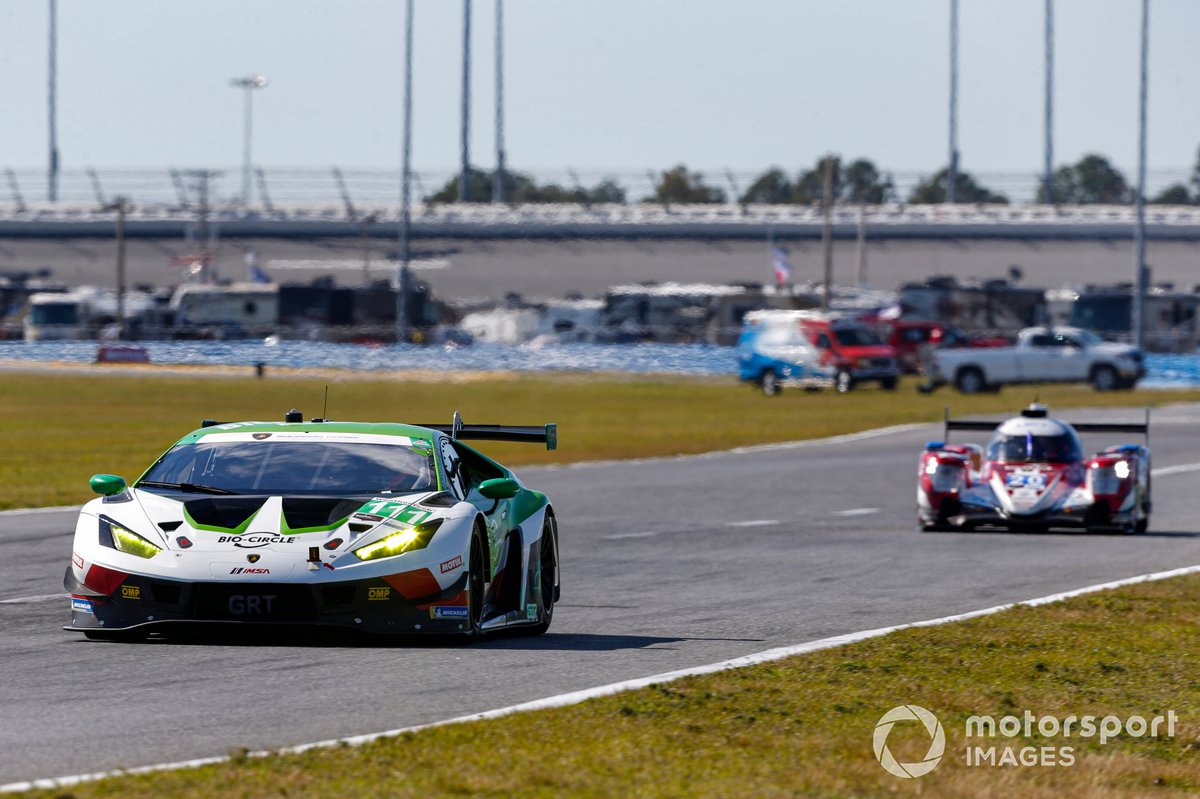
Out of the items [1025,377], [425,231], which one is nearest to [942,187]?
[425,231]

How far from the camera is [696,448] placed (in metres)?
33.8

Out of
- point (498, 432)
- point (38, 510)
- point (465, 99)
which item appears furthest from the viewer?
point (465, 99)

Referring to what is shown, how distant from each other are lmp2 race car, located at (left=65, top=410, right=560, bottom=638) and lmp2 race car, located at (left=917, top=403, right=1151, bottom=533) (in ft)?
30.7

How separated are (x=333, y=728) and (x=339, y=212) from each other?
304 feet

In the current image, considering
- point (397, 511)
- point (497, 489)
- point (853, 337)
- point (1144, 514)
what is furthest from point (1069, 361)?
point (397, 511)

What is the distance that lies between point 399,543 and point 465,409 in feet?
108

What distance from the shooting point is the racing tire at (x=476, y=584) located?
10227 millimetres

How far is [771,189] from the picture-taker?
436 feet

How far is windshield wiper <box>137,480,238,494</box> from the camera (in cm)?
1051

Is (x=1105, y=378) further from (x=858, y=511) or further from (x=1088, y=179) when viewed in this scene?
(x=1088, y=179)

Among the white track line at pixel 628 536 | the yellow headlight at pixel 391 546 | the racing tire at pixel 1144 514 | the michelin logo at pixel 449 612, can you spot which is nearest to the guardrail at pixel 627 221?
the racing tire at pixel 1144 514

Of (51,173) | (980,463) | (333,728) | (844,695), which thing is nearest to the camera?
(333,728)

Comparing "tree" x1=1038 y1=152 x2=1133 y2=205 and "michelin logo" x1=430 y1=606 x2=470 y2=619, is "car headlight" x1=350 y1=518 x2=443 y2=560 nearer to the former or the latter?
"michelin logo" x1=430 y1=606 x2=470 y2=619

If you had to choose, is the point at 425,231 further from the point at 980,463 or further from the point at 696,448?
the point at 980,463
